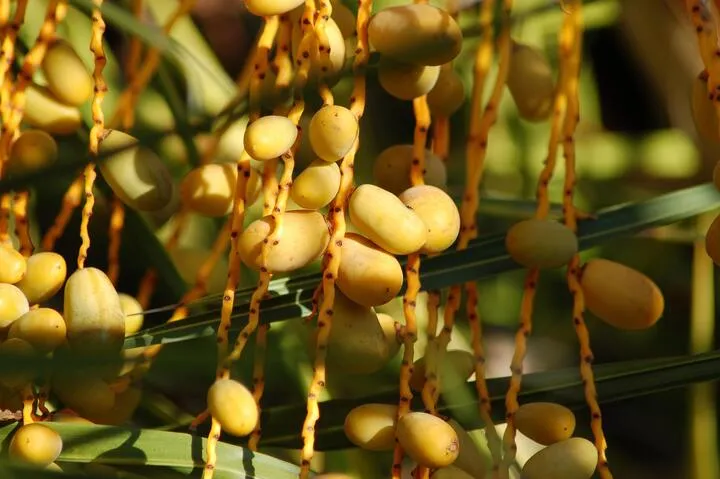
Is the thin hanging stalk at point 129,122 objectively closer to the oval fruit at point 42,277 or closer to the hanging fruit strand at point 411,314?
the oval fruit at point 42,277

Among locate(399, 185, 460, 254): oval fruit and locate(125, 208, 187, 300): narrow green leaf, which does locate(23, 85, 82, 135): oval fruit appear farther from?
locate(399, 185, 460, 254): oval fruit

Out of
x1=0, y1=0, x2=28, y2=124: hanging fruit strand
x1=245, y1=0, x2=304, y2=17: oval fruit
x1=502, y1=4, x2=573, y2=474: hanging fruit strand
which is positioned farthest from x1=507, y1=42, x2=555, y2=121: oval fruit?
x1=0, y1=0, x2=28, y2=124: hanging fruit strand

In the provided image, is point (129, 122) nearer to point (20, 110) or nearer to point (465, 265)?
point (20, 110)

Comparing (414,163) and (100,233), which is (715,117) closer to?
(414,163)

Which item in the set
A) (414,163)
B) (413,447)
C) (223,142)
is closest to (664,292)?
(223,142)

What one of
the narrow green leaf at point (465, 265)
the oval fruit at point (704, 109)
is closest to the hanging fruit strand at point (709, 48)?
the oval fruit at point (704, 109)

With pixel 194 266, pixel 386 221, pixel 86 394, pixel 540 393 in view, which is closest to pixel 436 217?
pixel 386 221
